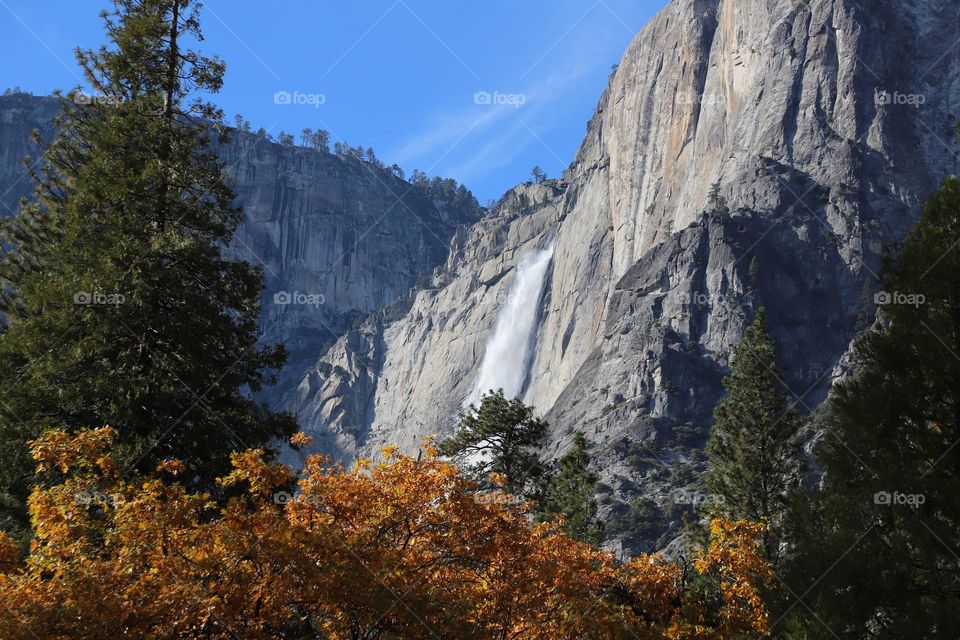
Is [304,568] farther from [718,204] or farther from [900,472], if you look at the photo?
[718,204]

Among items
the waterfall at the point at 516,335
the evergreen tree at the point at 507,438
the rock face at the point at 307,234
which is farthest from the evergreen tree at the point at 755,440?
the rock face at the point at 307,234

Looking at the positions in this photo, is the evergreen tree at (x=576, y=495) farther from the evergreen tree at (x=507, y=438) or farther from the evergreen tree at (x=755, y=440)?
the evergreen tree at (x=755, y=440)

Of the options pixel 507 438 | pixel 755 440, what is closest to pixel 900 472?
pixel 507 438

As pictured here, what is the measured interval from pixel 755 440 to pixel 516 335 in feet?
306

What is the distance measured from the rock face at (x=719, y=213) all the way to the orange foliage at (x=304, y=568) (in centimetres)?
6597

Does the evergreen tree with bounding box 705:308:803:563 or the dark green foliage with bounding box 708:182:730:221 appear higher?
the dark green foliage with bounding box 708:182:730:221

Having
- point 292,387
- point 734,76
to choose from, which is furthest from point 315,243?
point 734,76

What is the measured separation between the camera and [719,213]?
3863 inches

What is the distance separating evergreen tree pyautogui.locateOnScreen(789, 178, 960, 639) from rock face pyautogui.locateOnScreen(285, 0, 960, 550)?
6637 cm

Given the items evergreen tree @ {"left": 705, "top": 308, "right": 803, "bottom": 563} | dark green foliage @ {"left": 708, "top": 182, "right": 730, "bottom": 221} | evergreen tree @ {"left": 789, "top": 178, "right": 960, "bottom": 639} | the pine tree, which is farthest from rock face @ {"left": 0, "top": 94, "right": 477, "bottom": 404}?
evergreen tree @ {"left": 789, "top": 178, "right": 960, "bottom": 639}

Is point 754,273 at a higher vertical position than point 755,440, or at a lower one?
higher

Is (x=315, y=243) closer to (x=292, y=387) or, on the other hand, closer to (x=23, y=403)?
(x=292, y=387)

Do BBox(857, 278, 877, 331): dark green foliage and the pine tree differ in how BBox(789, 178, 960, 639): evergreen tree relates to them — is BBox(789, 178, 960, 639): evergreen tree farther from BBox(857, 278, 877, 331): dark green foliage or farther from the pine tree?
BBox(857, 278, 877, 331): dark green foliage

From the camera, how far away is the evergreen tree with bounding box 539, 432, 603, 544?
123ft
